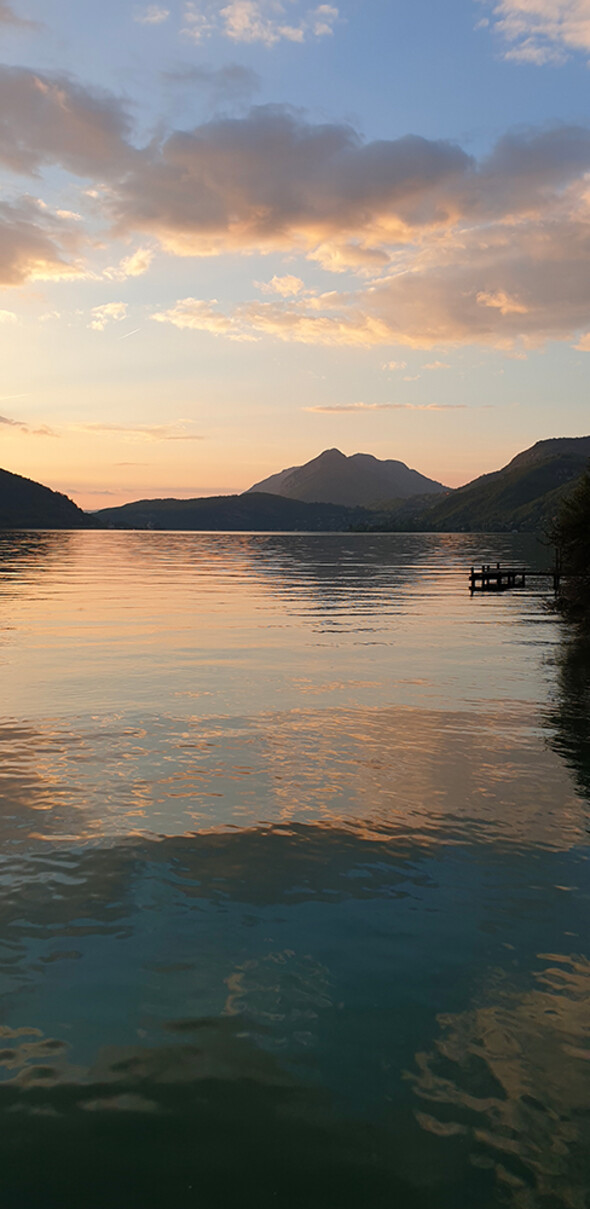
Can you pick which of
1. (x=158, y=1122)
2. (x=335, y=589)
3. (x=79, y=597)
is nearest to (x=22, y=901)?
(x=158, y=1122)

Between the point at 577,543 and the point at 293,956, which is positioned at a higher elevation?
the point at 577,543

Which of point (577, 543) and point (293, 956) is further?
point (577, 543)

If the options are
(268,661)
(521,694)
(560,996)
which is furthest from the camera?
(268,661)

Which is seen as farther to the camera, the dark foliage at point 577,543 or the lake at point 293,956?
the dark foliage at point 577,543

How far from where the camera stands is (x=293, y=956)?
10508mm

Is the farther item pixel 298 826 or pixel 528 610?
pixel 528 610

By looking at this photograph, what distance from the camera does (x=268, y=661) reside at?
113ft

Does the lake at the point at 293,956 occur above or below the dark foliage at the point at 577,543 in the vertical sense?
below

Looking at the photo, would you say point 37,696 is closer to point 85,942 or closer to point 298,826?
point 298,826

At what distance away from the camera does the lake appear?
7.29m

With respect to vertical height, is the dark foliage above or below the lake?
above

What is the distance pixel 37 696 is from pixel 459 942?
19577 millimetres

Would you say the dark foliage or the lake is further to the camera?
the dark foliage

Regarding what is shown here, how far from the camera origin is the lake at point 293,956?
7289 millimetres
